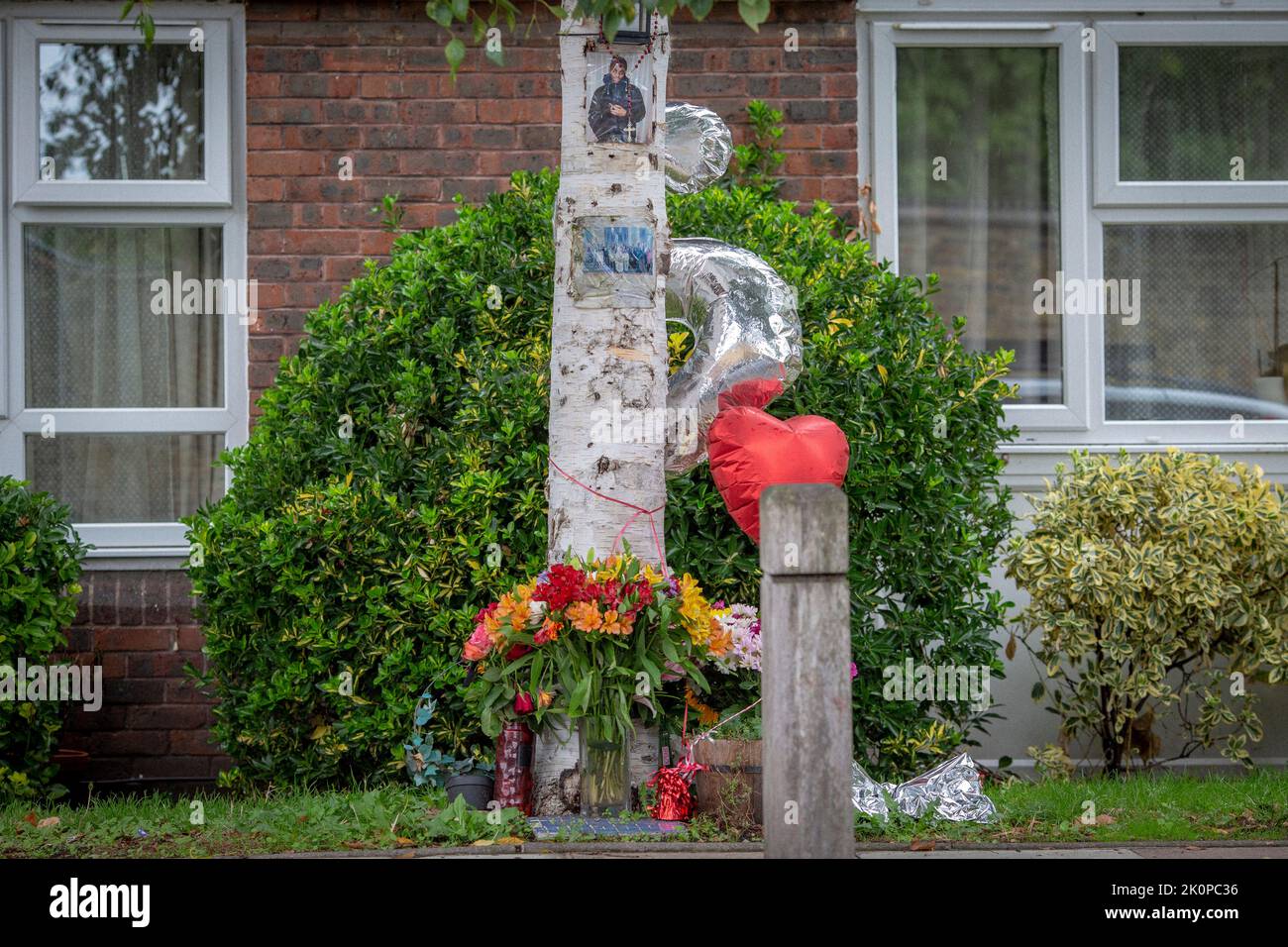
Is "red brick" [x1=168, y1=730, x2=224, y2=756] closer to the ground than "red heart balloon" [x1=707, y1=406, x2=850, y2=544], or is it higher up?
closer to the ground

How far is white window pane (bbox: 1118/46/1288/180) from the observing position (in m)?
7.44

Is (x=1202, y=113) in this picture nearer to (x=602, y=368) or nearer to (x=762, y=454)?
(x=762, y=454)

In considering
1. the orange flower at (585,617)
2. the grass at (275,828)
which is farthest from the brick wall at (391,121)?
the orange flower at (585,617)

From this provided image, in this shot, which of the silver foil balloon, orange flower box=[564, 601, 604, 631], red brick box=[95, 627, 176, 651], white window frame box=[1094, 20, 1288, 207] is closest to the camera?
orange flower box=[564, 601, 604, 631]

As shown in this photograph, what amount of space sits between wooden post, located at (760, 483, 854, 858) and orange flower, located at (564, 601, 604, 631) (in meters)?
1.26

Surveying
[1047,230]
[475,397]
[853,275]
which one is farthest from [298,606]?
[1047,230]

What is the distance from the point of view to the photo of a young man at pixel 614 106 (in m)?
4.92

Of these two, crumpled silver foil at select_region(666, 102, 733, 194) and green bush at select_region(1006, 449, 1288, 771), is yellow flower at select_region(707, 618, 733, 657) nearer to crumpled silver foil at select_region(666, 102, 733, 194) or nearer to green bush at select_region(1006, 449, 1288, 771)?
crumpled silver foil at select_region(666, 102, 733, 194)

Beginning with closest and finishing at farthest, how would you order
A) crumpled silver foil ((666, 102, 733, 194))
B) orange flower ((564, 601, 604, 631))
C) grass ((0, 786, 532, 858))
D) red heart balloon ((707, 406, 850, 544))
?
grass ((0, 786, 532, 858)) → orange flower ((564, 601, 604, 631)) → red heart balloon ((707, 406, 850, 544)) → crumpled silver foil ((666, 102, 733, 194))

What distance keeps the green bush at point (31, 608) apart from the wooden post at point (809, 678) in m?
3.85

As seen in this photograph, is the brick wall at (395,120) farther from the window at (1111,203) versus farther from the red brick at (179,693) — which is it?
the red brick at (179,693)

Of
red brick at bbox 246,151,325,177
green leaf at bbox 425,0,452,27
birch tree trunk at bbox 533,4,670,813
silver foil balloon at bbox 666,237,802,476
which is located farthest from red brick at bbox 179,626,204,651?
green leaf at bbox 425,0,452,27

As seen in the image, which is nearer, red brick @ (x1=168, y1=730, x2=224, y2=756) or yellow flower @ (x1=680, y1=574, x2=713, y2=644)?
yellow flower @ (x1=680, y1=574, x2=713, y2=644)

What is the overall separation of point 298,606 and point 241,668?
0.39 meters
